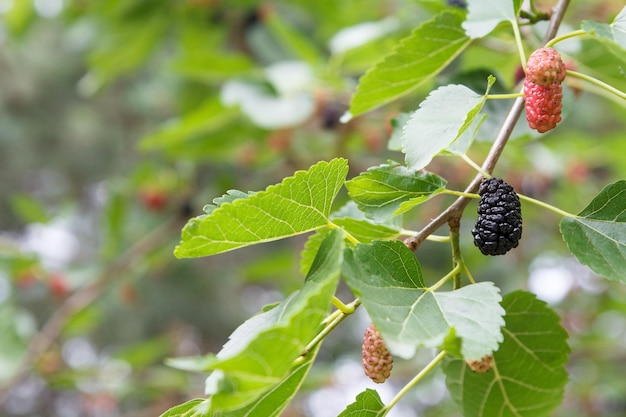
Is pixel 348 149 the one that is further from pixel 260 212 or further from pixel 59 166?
pixel 59 166

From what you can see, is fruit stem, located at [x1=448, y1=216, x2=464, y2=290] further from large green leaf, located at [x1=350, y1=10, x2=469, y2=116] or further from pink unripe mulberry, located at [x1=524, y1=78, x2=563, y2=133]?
large green leaf, located at [x1=350, y1=10, x2=469, y2=116]

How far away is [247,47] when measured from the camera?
2027 mm

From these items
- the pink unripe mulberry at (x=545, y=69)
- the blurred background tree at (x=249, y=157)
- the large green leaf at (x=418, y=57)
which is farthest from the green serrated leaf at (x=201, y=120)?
the pink unripe mulberry at (x=545, y=69)

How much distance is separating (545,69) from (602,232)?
146 millimetres

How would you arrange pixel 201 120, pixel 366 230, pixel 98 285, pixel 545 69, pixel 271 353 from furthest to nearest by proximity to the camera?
pixel 98 285 < pixel 201 120 < pixel 366 230 < pixel 545 69 < pixel 271 353

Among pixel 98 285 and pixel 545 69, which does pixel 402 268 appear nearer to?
pixel 545 69

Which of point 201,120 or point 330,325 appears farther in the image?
point 201,120

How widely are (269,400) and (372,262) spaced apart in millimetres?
144

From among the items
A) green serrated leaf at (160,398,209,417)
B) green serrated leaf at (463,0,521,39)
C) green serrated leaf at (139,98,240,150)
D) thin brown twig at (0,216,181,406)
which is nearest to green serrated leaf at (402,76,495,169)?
green serrated leaf at (463,0,521,39)

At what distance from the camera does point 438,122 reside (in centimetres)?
52

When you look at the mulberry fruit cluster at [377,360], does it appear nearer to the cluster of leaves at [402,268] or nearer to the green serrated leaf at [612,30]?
the cluster of leaves at [402,268]

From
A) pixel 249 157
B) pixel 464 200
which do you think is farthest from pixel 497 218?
pixel 249 157

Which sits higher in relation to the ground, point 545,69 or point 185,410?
point 545,69

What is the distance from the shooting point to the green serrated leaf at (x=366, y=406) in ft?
1.73
